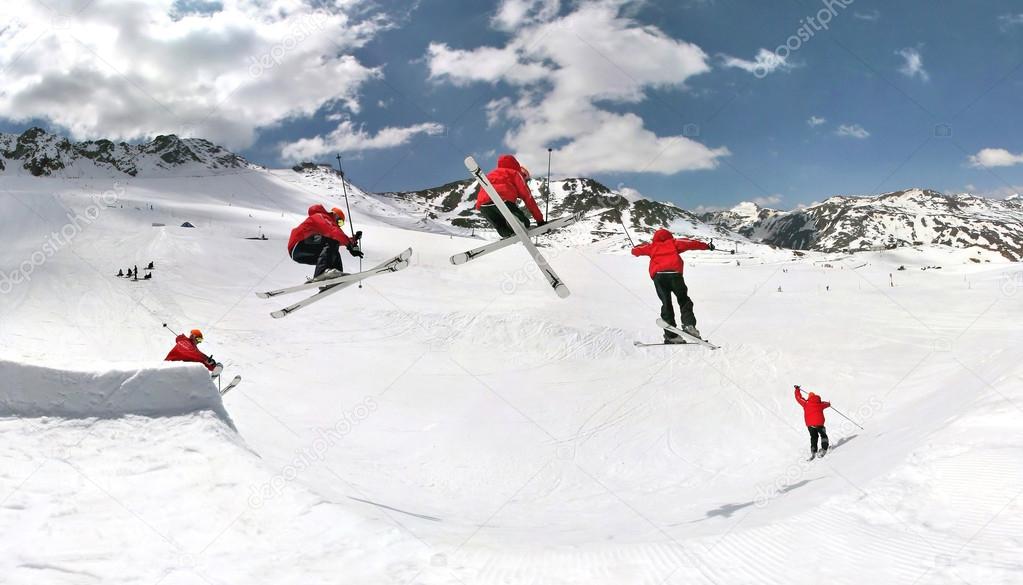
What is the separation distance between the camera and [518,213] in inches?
388

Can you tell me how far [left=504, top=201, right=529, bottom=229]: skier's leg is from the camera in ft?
31.7

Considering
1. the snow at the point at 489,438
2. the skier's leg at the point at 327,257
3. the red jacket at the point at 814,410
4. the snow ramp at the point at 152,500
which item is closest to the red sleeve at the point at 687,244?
the snow at the point at 489,438

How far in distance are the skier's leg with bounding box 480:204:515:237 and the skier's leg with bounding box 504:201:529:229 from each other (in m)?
0.25

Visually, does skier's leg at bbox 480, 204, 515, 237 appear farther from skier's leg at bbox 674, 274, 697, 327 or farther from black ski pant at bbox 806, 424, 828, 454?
black ski pant at bbox 806, 424, 828, 454

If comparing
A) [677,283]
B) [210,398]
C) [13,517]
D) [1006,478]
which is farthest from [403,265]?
[1006,478]

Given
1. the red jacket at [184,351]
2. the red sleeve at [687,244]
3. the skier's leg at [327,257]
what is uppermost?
the red sleeve at [687,244]

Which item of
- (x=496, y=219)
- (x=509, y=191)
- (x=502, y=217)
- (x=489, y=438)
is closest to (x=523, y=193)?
(x=509, y=191)

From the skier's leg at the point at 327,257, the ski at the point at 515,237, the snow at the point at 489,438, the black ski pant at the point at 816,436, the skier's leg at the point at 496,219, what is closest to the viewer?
the snow at the point at 489,438

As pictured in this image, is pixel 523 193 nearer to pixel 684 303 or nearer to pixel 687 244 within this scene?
pixel 687 244

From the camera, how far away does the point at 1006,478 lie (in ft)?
24.5

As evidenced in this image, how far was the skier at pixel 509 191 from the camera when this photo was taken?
31.0 feet

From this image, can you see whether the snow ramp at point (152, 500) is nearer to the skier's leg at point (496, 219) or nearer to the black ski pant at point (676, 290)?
the skier's leg at point (496, 219)

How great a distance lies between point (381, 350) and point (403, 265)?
16004 mm

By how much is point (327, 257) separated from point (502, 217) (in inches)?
130
